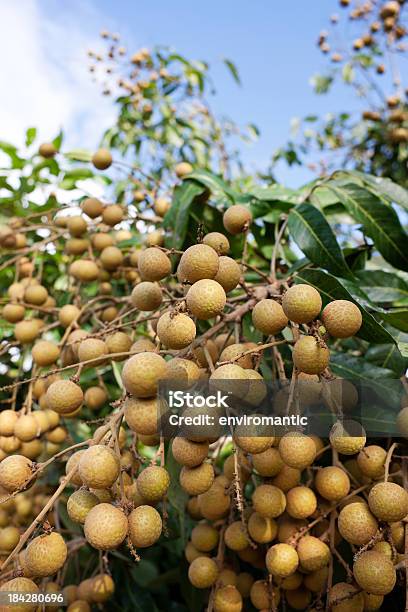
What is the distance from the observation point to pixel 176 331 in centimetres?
74

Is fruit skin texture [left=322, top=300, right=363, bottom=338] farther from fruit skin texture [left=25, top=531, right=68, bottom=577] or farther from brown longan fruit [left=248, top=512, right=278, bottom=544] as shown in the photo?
fruit skin texture [left=25, top=531, right=68, bottom=577]

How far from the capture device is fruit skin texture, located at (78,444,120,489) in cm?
68

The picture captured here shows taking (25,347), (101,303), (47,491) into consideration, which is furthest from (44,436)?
(101,303)

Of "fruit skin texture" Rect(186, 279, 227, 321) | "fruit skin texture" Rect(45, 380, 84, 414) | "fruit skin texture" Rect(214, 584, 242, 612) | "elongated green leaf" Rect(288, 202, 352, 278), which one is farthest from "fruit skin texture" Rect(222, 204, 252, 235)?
"fruit skin texture" Rect(214, 584, 242, 612)

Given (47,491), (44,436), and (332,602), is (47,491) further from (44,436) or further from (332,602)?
(332,602)

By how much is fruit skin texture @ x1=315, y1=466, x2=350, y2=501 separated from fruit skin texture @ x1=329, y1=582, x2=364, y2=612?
13cm

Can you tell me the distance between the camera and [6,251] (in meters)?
1.62

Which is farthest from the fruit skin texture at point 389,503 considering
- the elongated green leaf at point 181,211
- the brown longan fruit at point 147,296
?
the elongated green leaf at point 181,211

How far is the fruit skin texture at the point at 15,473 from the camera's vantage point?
77 cm

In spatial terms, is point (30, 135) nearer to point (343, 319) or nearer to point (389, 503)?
point (343, 319)

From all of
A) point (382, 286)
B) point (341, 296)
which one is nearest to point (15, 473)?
point (341, 296)

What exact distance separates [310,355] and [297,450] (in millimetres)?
144

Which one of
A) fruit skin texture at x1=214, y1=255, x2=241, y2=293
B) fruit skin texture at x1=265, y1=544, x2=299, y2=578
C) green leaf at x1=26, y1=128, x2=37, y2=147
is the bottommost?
fruit skin texture at x1=265, y1=544, x2=299, y2=578

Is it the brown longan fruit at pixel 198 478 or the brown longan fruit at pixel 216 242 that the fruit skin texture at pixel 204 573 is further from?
the brown longan fruit at pixel 216 242
